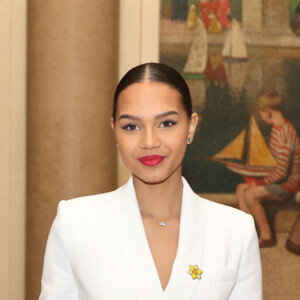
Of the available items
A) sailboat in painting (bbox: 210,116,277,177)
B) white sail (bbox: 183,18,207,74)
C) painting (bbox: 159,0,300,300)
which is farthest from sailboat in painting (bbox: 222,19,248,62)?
sailboat in painting (bbox: 210,116,277,177)

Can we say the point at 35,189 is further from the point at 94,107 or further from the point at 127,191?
the point at 127,191

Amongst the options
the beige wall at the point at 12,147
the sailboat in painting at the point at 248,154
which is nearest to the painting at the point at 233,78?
the sailboat in painting at the point at 248,154

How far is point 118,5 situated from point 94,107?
984 millimetres

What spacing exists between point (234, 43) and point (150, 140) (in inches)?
132

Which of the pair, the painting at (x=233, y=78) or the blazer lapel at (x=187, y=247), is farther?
the painting at (x=233, y=78)

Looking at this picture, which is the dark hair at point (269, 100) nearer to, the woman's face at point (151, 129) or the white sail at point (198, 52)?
the white sail at point (198, 52)

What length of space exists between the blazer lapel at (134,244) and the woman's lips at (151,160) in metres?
0.23

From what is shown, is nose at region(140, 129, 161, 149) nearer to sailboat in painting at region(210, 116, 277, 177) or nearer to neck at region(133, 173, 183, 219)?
neck at region(133, 173, 183, 219)

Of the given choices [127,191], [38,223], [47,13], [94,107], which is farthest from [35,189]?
[127,191]

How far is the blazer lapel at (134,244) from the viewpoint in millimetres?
2043

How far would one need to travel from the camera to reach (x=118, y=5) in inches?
195

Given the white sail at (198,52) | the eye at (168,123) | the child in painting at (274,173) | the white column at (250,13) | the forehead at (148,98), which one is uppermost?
the white column at (250,13)

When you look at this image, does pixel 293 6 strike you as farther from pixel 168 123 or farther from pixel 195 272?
pixel 195 272

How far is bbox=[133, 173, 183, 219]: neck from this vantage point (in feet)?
7.36
